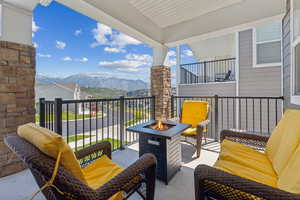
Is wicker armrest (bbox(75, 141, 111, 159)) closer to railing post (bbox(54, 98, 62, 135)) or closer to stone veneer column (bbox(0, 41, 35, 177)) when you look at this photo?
railing post (bbox(54, 98, 62, 135))

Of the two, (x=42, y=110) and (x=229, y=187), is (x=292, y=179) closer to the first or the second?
(x=229, y=187)

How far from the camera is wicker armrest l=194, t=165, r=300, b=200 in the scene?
0.91 meters

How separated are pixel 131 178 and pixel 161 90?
131 inches

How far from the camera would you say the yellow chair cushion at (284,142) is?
1419 millimetres

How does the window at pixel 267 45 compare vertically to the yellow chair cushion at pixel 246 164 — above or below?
above

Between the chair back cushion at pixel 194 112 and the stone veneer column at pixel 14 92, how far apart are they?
3.01m

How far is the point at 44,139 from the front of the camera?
0.90m

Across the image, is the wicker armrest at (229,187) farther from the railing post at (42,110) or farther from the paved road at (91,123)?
the railing post at (42,110)

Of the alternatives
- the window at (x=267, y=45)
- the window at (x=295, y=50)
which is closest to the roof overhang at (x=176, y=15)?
the window at (x=295, y=50)

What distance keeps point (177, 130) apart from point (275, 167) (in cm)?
110

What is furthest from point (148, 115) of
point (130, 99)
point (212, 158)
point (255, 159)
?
point (255, 159)

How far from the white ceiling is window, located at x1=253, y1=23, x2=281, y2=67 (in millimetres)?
2360

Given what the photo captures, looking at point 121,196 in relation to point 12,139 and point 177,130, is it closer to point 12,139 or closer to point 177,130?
point 12,139

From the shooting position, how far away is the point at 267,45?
15.9 ft
